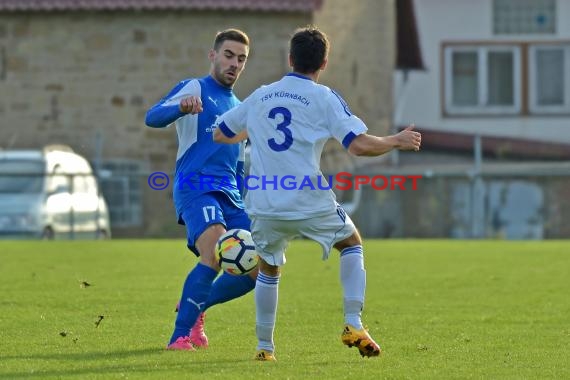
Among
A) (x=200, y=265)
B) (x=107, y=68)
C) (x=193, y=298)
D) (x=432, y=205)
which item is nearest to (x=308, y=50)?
(x=200, y=265)

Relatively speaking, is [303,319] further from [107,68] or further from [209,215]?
[107,68]

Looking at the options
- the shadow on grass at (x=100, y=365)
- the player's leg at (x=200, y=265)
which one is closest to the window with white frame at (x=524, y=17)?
the player's leg at (x=200, y=265)

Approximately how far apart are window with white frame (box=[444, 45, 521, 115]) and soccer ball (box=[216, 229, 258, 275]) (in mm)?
34932

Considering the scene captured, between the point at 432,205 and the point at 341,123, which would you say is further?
the point at 432,205

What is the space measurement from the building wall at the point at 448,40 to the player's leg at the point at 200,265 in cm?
3410

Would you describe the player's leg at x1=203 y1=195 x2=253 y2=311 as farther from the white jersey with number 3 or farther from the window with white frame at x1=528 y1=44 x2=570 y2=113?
the window with white frame at x1=528 y1=44 x2=570 y2=113

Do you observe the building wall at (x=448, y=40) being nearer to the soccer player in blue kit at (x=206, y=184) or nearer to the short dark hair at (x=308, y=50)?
the soccer player in blue kit at (x=206, y=184)

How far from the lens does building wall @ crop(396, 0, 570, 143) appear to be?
4381 cm

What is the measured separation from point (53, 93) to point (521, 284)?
18.6 m

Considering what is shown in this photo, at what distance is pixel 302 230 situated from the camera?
8.99 m

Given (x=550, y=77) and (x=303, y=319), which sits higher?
(x=550, y=77)

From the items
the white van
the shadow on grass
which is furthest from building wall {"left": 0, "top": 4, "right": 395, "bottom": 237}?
the shadow on grass

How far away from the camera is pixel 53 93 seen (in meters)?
32.3

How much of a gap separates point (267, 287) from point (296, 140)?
0.87m
